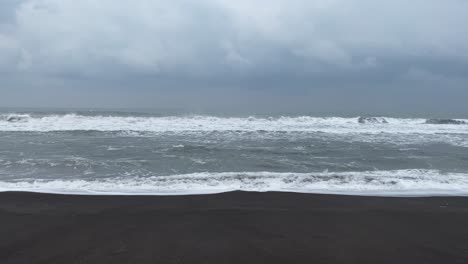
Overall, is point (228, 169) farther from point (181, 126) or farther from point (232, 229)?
point (181, 126)

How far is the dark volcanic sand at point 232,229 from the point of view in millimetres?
4117

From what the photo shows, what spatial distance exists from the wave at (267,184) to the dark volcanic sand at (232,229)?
0.57 m

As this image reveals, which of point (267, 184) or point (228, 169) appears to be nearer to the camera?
point (267, 184)

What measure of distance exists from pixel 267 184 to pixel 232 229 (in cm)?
301

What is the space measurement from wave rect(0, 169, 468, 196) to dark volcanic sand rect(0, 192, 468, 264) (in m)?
0.57

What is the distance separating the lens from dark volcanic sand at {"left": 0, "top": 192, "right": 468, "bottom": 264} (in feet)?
13.5

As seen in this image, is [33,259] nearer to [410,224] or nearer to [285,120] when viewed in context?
[410,224]

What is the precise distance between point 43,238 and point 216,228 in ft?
7.76

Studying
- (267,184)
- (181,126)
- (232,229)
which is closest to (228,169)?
(267,184)

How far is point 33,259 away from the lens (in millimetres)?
3994

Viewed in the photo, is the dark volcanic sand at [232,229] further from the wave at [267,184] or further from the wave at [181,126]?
the wave at [181,126]

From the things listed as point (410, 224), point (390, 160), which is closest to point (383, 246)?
point (410, 224)

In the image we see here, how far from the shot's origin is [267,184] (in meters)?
7.86

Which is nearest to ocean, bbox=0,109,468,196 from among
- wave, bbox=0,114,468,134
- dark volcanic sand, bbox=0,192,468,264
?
dark volcanic sand, bbox=0,192,468,264
